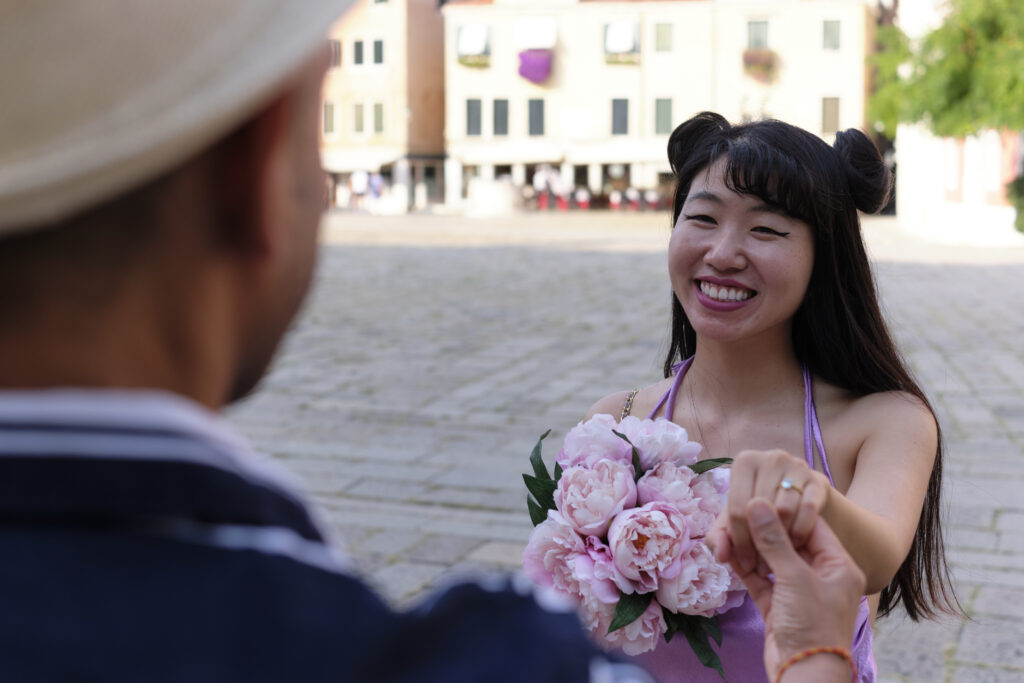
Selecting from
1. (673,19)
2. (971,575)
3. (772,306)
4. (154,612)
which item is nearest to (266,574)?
(154,612)

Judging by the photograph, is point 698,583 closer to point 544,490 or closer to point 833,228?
point 544,490

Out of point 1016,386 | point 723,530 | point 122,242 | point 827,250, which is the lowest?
point 1016,386

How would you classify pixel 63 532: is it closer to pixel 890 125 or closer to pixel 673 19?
pixel 890 125

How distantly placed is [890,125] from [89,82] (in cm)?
2596

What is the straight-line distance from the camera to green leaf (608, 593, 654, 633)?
186cm

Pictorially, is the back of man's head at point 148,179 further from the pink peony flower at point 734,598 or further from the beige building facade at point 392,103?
the beige building facade at point 392,103

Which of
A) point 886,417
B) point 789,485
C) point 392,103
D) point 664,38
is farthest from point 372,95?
point 789,485

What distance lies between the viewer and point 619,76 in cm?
4969

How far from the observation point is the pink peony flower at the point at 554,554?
193cm

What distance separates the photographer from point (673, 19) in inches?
1911

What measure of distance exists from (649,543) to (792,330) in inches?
30.2

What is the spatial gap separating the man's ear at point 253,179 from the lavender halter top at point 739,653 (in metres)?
1.37

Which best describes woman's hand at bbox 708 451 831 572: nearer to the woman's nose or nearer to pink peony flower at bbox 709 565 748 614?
pink peony flower at bbox 709 565 748 614

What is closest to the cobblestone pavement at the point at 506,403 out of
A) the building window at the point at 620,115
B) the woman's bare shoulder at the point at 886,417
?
the woman's bare shoulder at the point at 886,417
